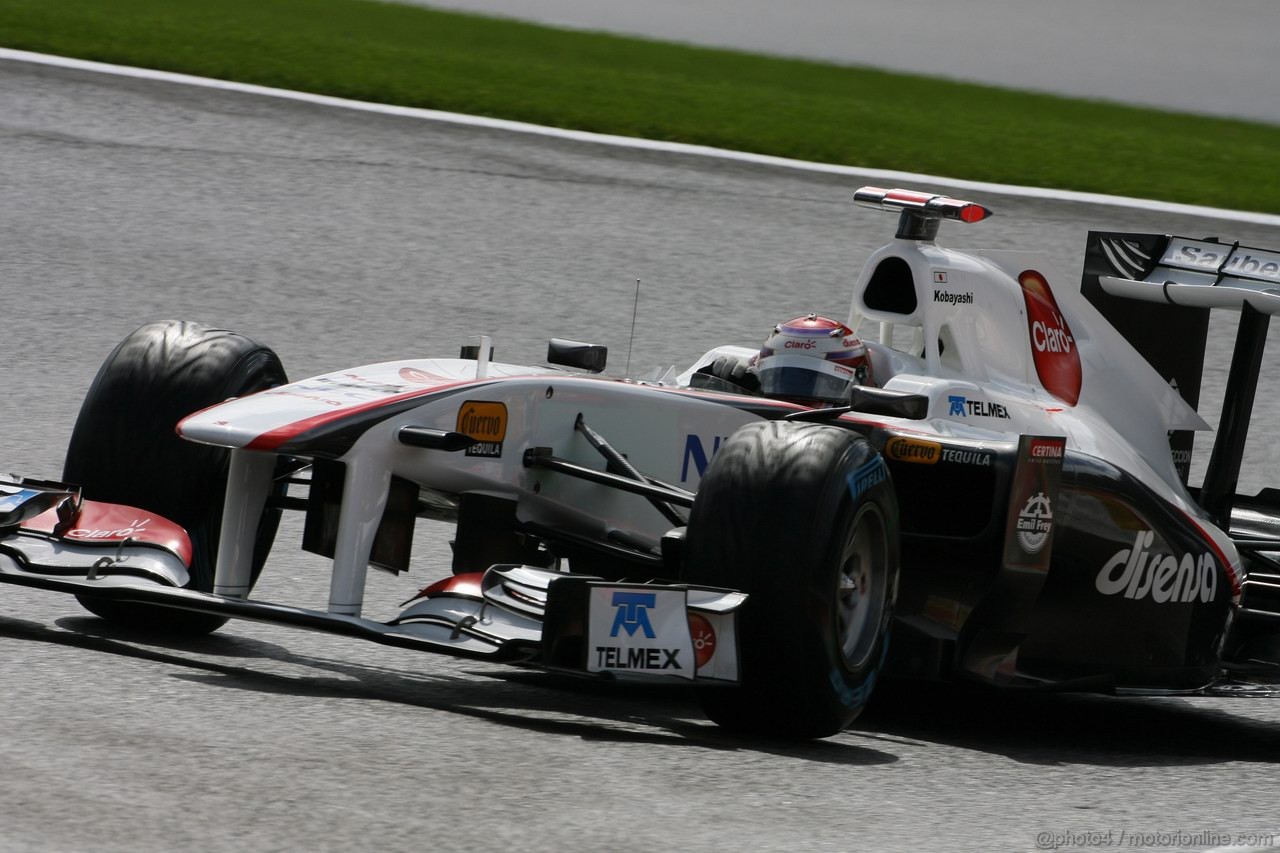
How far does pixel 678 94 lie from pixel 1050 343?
30.6 ft

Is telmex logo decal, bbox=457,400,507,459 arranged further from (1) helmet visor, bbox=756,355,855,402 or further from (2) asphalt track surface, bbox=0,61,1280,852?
(1) helmet visor, bbox=756,355,855,402

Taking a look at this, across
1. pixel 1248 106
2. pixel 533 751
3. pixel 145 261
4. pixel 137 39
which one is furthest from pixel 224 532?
pixel 1248 106

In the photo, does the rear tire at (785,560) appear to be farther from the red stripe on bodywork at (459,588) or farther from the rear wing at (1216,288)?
the rear wing at (1216,288)

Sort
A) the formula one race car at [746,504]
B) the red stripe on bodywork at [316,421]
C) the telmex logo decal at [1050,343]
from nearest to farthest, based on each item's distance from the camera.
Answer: the formula one race car at [746,504] → the red stripe on bodywork at [316,421] → the telmex logo decal at [1050,343]

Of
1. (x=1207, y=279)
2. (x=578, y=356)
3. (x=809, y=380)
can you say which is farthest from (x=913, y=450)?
(x=1207, y=279)

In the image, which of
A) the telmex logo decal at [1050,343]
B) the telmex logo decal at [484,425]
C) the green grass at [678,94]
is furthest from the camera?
the green grass at [678,94]

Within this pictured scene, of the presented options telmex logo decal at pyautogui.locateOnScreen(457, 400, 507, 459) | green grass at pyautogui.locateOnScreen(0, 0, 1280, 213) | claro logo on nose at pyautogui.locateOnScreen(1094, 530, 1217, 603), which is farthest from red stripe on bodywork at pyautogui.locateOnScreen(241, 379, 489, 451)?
green grass at pyautogui.locateOnScreen(0, 0, 1280, 213)

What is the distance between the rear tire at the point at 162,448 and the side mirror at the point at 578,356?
1019 millimetres

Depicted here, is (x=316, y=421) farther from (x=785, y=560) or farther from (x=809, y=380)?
(x=809, y=380)

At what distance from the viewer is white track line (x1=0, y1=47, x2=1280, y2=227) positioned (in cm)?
1397

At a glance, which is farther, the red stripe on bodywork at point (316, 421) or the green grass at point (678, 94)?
the green grass at point (678, 94)

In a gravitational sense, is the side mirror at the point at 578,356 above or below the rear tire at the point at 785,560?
above

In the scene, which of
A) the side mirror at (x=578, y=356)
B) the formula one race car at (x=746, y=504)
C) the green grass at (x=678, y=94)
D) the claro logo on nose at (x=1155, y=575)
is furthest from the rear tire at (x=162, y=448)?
the green grass at (x=678, y=94)

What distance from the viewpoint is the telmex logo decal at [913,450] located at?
6176 mm
